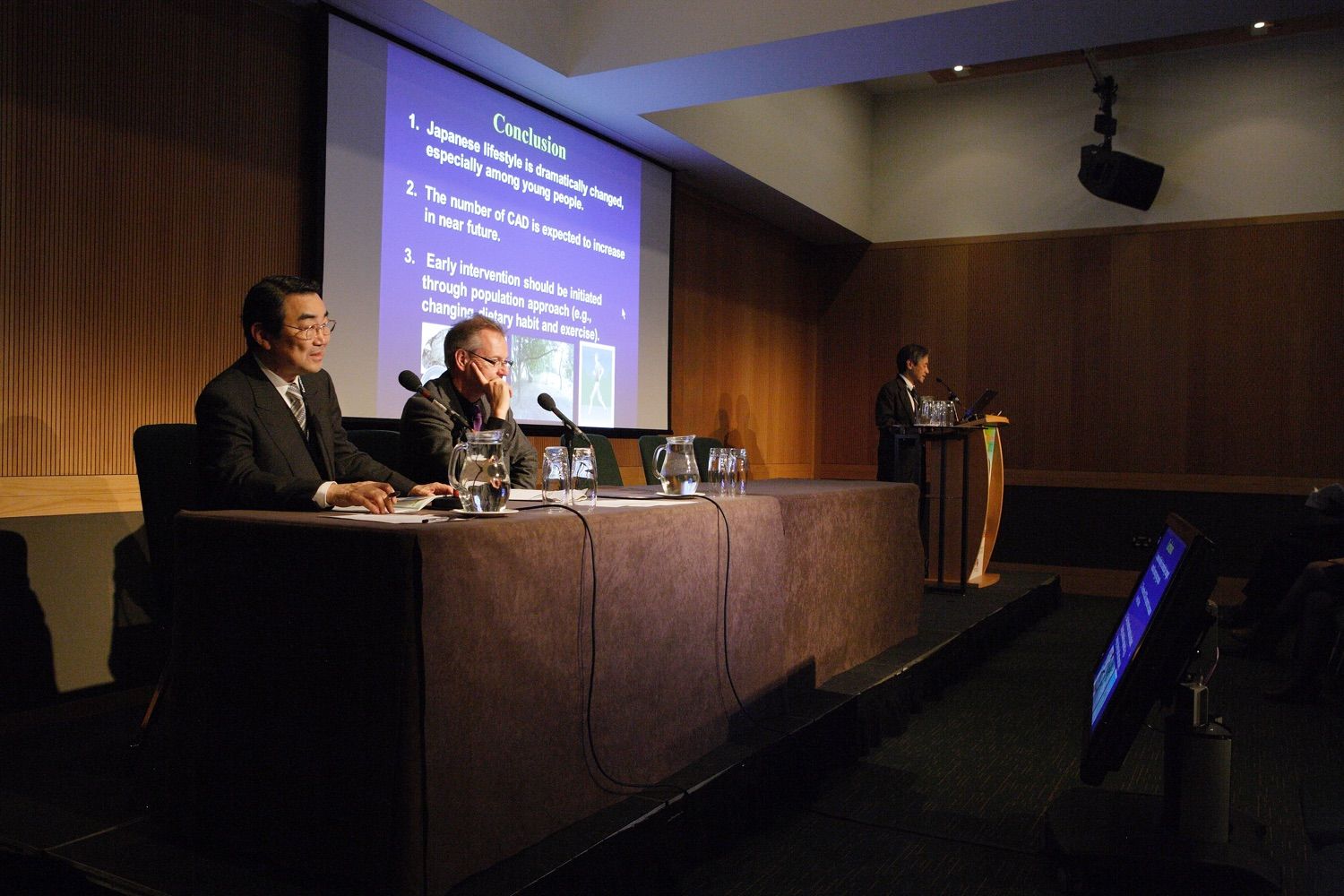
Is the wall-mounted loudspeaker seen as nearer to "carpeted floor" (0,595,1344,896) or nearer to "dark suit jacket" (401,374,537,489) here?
"carpeted floor" (0,595,1344,896)

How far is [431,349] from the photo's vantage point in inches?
169

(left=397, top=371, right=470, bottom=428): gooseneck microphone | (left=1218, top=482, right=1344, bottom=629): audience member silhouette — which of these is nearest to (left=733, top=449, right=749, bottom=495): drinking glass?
(left=397, top=371, right=470, bottom=428): gooseneck microphone

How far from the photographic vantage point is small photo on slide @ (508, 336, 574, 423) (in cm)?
475

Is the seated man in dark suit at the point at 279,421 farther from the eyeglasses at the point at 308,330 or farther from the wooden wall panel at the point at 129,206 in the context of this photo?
the wooden wall panel at the point at 129,206

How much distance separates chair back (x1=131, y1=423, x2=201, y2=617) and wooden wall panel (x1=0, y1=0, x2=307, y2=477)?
2.95 feet

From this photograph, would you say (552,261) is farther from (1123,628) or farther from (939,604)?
(1123,628)

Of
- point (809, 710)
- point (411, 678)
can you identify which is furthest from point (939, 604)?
point (411, 678)

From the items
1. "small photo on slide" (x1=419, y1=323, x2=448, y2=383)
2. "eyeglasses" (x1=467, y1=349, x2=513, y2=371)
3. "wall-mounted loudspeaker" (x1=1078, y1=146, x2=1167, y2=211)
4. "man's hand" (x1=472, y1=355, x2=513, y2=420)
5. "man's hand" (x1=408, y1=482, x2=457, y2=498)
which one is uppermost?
"wall-mounted loudspeaker" (x1=1078, y1=146, x2=1167, y2=211)

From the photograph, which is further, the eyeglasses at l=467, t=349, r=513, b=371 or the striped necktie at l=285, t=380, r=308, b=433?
the eyeglasses at l=467, t=349, r=513, b=371

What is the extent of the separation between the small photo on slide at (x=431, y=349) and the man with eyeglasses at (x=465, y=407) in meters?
1.41

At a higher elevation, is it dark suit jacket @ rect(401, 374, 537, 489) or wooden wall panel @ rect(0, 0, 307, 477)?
wooden wall panel @ rect(0, 0, 307, 477)

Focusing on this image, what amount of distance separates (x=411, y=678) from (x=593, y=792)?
54cm

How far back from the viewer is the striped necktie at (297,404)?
2.36 m

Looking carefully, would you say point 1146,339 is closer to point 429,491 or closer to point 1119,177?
point 1119,177
